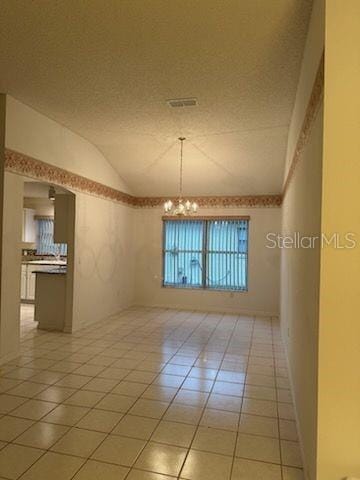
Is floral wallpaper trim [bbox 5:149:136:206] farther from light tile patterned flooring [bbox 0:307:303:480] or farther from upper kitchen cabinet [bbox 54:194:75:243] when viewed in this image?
light tile patterned flooring [bbox 0:307:303:480]

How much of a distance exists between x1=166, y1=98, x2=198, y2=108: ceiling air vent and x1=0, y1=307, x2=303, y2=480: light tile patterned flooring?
10.1 ft

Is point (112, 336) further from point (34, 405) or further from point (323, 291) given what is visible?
point (323, 291)

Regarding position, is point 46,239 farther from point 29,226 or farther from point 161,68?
point 161,68

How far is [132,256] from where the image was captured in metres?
7.47

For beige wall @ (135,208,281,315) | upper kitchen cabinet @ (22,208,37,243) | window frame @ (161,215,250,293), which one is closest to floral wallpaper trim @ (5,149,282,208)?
beige wall @ (135,208,281,315)

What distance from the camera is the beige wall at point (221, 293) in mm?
6742

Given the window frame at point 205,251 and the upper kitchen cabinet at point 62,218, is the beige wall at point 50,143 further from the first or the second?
the window frame at point 205,251

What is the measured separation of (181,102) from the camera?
12.4 ft

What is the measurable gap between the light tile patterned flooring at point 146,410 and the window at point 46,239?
4025 mm

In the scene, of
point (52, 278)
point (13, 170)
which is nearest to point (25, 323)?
point (52, 278)

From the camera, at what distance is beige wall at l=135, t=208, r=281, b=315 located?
674 centimetres

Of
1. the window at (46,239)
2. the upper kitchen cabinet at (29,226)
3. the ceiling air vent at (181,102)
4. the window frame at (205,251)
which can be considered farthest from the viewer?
the window at (46,239)

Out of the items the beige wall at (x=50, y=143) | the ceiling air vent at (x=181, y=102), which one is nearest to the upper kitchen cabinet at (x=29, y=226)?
the beige wall at (x=50, y=143)

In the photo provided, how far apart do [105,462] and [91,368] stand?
5.51 feet
